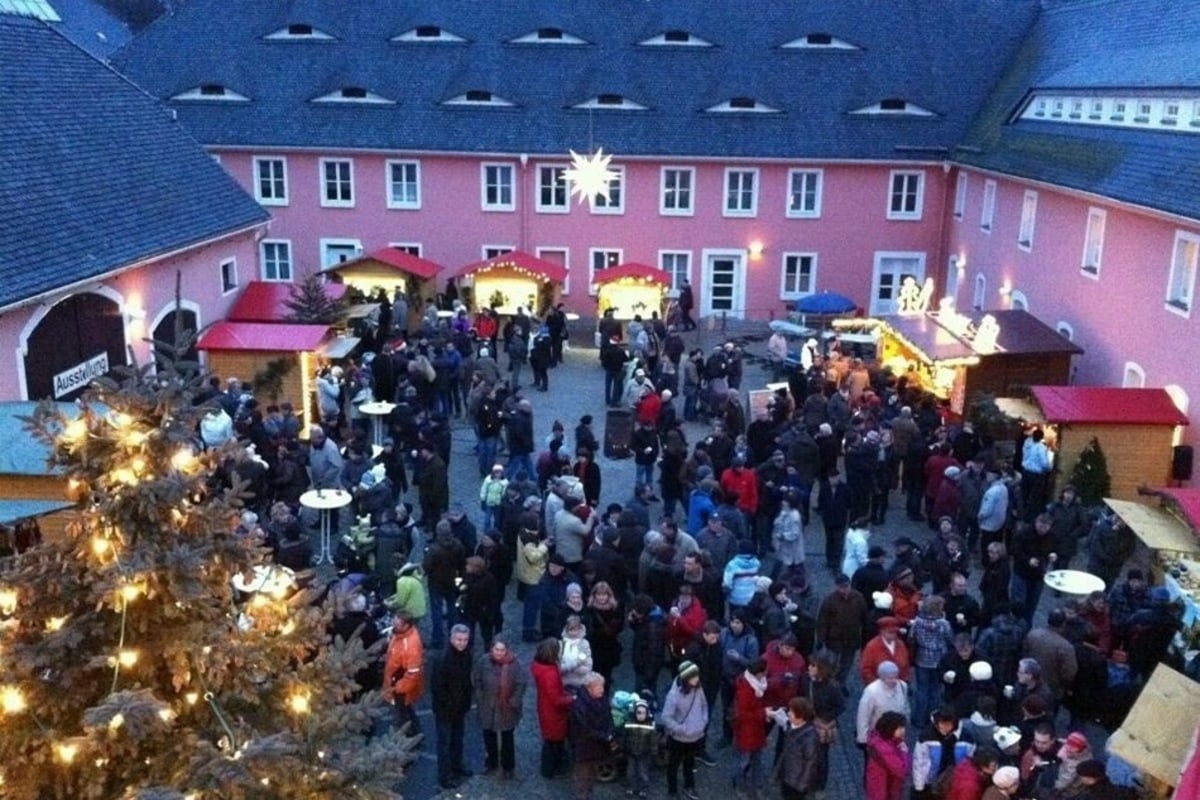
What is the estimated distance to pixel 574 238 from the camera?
113 ft

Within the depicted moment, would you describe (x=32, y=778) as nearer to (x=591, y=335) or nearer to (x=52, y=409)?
(x=52, y=409)

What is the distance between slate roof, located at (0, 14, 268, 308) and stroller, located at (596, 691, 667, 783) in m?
11.1

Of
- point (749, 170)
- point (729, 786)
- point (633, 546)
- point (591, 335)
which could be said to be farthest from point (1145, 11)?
point (729, 786)

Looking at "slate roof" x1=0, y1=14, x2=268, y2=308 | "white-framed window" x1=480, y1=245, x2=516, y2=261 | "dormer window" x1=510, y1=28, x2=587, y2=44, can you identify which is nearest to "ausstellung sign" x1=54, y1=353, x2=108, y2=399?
"slate roof" x1=0, y1=14, x2=268, y2=308

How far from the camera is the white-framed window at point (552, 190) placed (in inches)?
1331

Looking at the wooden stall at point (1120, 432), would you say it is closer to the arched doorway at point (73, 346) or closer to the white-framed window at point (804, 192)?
the arched doorway at point (73, 346)

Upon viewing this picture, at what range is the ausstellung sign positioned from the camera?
59.6 feet

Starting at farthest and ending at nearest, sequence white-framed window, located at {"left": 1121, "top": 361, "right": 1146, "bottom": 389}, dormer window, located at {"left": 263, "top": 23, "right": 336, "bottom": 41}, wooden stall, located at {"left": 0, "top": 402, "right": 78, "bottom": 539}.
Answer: dormer window, located at {"left": 263, "top": 23, "right": 336, "bottom": 41}
white-framed window, located at {"left": 1121, "top": 361, "right": 1146, "bottom": 389}
wooden stall, located at {"left": 0, "top": 402, "right": 78, "bottom": 539}

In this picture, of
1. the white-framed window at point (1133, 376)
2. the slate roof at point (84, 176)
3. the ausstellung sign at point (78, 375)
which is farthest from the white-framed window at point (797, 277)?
the ausstellung sign at point (78, 375)

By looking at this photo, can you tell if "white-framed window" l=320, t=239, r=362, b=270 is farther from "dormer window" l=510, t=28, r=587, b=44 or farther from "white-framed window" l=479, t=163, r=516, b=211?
"dormer window" l=510, t=28, r=587, b=44

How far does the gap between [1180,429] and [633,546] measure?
35.8 ft

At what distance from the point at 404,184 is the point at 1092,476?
22.9m

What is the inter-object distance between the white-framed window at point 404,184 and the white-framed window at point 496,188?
6.56 ft

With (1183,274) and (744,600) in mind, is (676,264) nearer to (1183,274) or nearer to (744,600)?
(1183,274)
